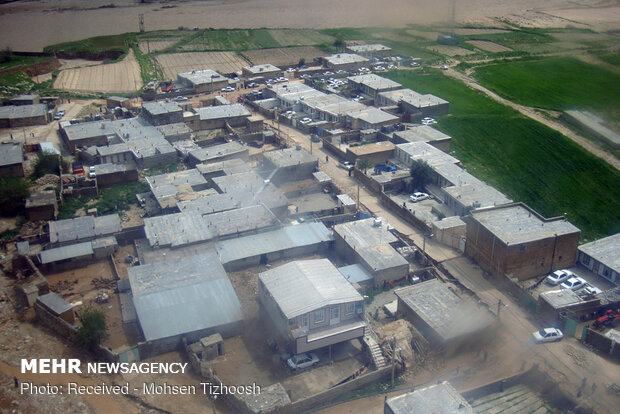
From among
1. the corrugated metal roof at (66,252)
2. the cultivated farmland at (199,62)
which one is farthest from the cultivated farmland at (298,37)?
the corrugated metal roof at (66,252)

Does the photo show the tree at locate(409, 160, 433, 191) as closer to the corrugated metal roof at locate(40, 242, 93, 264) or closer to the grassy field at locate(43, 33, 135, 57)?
the corrugated metal roof at locate(40, 242, 93, 264)

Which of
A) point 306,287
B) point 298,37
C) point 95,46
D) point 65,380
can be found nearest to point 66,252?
point 65,380

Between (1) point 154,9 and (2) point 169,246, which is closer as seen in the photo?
(2) point 169,246

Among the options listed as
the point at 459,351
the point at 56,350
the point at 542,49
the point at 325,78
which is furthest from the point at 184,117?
the point at 542,49

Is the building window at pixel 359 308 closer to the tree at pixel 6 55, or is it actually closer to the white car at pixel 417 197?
the white car at pixel 417 197

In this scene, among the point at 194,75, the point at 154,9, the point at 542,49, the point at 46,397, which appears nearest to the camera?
the point at 46,397

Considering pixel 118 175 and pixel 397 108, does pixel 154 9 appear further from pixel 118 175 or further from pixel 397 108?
pixel 118 175

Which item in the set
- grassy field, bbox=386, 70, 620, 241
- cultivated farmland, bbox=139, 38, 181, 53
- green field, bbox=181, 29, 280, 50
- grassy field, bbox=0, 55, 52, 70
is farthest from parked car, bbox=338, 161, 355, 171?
grassy field, bbox=0, 55, 52, 70

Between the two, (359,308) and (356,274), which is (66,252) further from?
(359,308)
